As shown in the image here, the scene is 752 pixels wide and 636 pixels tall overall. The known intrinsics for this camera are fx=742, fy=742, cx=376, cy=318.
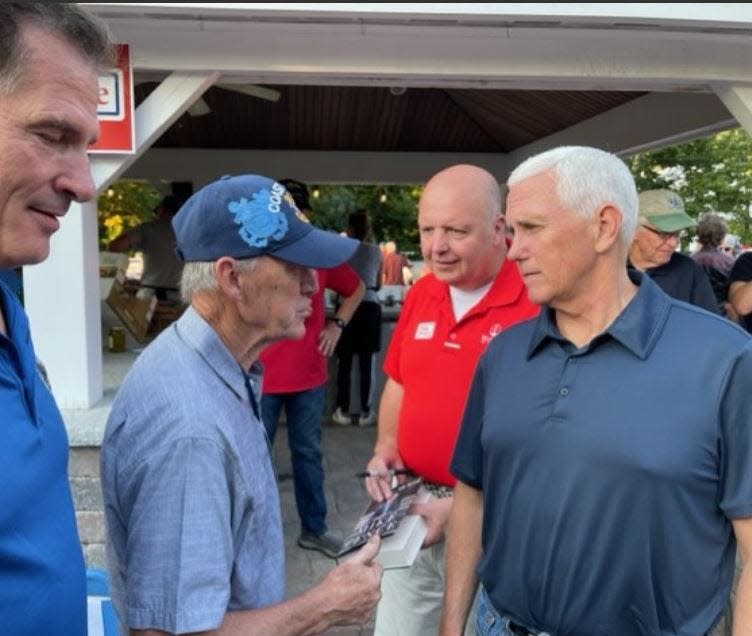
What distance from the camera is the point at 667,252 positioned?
388 cm

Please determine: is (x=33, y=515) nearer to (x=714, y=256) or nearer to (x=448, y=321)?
(x=448, y=321)

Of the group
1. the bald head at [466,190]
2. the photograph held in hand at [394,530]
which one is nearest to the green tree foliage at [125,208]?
the bald head at [466,190]

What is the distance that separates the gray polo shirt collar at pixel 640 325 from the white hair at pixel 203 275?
2.33ft

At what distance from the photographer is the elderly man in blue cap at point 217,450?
1.24 m

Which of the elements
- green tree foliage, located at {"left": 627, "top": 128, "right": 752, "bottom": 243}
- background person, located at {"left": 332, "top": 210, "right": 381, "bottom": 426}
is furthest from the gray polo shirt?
green tree foliage, located at {"left": 627, "top": 128, "right": 752, "bottom": 243}

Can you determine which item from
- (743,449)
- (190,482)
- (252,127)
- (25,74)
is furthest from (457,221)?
(252,127)

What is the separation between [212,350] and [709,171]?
19.3 meters

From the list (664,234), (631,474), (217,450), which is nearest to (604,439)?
(631,474)

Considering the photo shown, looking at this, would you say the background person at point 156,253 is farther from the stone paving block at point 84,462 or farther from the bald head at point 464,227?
the bald head at point 464,227

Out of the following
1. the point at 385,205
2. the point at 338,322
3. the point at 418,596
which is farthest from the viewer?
the point at 385,205

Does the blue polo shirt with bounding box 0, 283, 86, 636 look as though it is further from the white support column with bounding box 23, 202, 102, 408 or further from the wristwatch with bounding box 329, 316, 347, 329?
the wristwatch with bounding box 329, 316, 347, 329

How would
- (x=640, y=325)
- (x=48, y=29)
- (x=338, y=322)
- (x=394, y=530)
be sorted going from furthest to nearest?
(x=338, y=322) → (x=394, y=530) → (x=640, y=325) → (x=48, y=29)

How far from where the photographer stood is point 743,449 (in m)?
1.45

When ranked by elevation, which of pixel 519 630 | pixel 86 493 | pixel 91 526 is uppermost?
pixel 519 630
